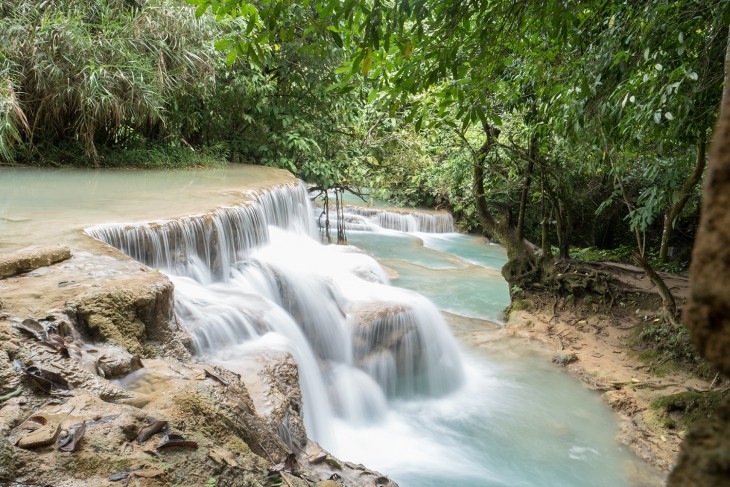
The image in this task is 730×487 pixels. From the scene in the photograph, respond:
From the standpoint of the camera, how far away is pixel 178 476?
2.02 m

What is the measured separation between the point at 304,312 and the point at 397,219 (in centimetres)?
1293

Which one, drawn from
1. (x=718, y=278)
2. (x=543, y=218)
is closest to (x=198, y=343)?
(x=718, y=278)

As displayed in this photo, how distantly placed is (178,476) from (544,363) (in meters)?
6.87

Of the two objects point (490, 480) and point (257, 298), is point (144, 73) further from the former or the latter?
point (490, 480)

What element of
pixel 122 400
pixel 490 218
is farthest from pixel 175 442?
→ pixel 490 218

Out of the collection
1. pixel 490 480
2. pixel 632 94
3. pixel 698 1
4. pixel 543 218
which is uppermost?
pixel 698 1

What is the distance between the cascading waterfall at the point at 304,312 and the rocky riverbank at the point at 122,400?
111 cm

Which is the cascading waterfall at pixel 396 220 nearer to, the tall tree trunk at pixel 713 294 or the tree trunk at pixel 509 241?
the tree trunk at pixel 509 241

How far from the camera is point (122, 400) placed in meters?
2.54

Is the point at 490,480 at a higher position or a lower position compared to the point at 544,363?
lower

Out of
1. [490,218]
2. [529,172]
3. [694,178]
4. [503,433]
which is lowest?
[503,433]

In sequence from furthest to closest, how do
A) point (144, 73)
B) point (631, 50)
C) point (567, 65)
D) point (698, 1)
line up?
point (144, 73) → point (567, 65) → point (631, 50) → point (698, 1)

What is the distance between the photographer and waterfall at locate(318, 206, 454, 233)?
19188 mm

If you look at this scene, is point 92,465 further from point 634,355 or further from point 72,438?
point 634,355
